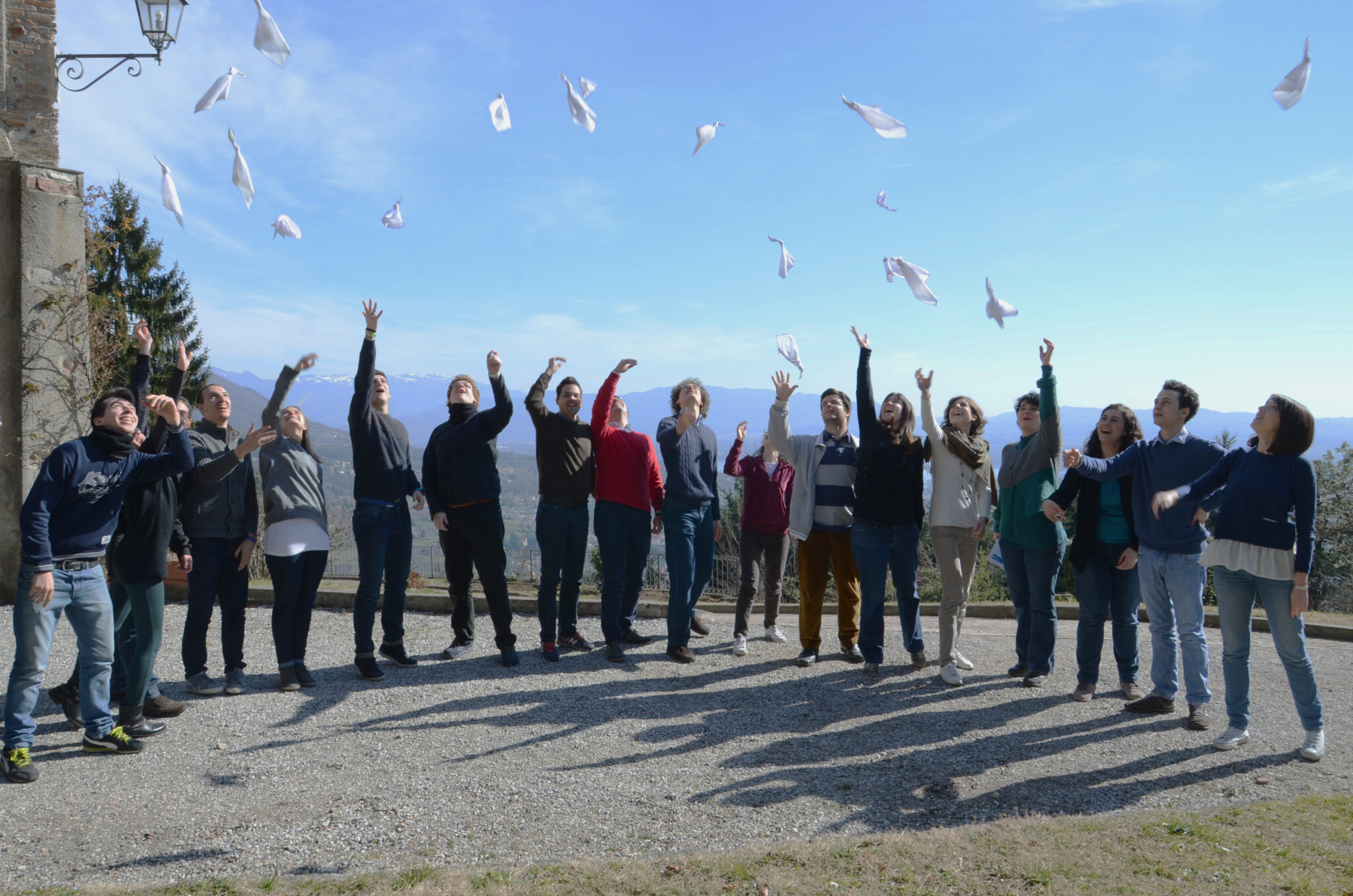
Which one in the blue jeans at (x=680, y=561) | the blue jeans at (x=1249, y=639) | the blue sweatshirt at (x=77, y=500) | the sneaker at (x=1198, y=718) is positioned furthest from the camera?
the blue jeans at (x=680, y=561)

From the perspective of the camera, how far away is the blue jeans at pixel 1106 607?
20.1ft

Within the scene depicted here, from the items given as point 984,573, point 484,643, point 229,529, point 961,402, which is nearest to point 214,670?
point 229,529

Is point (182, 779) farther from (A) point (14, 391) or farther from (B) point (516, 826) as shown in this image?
(A) point (14, 391)

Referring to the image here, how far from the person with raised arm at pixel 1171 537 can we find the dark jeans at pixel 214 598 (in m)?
6.04

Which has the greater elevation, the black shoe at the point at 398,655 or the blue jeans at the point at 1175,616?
the blue jeans at the point at 1175,616

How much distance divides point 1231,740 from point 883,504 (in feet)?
8.73

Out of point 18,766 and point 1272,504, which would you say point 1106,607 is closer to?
point 1272,504

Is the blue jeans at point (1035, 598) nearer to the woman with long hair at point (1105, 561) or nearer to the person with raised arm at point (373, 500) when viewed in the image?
the woman with long hair at point (1105, 561)

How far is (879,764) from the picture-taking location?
4828 millimetres

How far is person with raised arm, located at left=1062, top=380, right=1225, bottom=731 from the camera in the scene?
5531 mm

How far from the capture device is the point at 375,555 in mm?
6348

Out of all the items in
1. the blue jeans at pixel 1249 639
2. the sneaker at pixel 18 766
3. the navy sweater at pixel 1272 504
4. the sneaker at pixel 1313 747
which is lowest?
the sneaker at pixel 1313 747

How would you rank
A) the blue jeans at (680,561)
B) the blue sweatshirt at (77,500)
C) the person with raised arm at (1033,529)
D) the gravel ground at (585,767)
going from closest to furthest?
1. the gravel ground at (585,767)
2. the blue sweatshirt at (77,500)
3. the person with raised arm at (1033,529)
4. the blue jeans at (680,561)

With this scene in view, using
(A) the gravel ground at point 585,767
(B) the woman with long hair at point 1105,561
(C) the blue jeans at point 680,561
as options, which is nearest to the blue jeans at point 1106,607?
(B) the woman with long hair at point 1105,561
